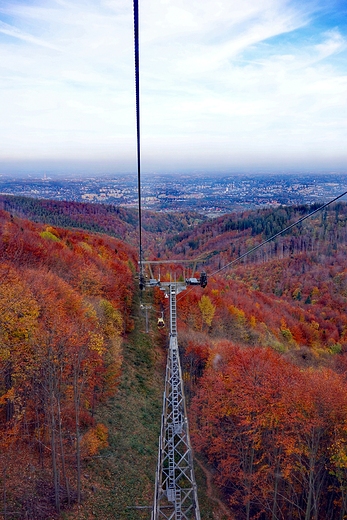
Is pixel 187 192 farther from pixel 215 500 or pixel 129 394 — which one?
pixel 215 500

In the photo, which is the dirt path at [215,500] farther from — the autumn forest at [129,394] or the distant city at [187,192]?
the distant city at [187,192]

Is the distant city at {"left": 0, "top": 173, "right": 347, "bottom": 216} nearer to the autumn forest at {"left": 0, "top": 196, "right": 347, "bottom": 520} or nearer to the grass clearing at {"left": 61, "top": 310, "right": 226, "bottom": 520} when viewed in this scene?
the autumn forest at {"left": 0, "top": 196, "right": 347, "bottom": 520}

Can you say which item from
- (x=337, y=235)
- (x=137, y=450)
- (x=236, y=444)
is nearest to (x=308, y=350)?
(x=236, y=444)

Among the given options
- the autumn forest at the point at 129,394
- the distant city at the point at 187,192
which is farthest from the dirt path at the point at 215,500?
the distant city at the point at 187,192

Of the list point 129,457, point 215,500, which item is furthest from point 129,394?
point 215,500

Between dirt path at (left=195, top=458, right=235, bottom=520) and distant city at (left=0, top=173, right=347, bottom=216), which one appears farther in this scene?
distant city at (left=0, top=173, right=347, bottom=216)

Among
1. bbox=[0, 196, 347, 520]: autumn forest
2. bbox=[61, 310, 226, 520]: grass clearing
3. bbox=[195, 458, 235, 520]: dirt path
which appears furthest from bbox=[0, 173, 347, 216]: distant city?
bbox=[195, 458, 235, 520]: dirt path
